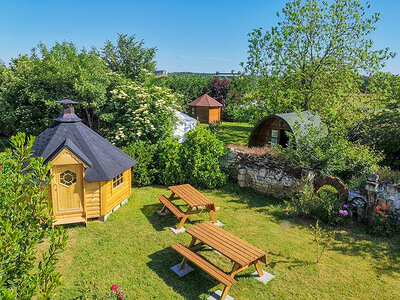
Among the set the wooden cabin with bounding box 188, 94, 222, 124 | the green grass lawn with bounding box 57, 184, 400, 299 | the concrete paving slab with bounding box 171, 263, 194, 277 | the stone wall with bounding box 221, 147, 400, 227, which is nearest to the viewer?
the green grass lawn with bounding box 57, 184, 400, 299

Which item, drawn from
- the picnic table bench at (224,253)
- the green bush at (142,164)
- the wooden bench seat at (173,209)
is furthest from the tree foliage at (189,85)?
the picnic table bench at (224,253)

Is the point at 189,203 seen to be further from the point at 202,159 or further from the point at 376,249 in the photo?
the point at 376,249

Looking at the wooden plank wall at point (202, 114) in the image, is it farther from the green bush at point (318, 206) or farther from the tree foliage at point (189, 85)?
the green bush at point (318, 206)

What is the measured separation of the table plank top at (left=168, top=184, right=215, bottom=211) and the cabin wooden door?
3.11 metres

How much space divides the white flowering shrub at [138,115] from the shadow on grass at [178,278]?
702 cm

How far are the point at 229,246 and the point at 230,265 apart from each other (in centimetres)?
89

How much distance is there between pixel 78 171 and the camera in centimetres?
855

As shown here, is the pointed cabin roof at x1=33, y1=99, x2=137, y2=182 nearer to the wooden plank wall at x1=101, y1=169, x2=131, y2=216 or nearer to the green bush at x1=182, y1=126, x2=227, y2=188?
the wooden plank wall at x1=101, y1=169, x2=131, y2=216

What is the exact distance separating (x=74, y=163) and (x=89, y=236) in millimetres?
2256

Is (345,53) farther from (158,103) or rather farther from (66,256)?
(66,256)

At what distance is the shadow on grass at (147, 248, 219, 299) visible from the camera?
609 cm

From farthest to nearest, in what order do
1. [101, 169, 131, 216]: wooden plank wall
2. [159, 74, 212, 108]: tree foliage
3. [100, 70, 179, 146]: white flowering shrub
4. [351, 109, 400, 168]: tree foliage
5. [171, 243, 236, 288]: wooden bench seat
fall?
[159, 74, 212, 108]: tree foliage < [100, 70, 179, 146]: white flowering shrub < [351, 109, 400, 168]: tree foliage < [101, 169, 131, 216]: wooden plank wall < [171, 243, 236, 288]: wooden bench seat

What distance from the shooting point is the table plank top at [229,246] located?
600 centimetres

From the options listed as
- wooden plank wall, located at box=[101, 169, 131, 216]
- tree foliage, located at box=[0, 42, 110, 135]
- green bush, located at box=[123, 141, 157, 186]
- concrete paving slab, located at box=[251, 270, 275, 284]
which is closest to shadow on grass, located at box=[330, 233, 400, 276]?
concrete paving slab, located at box=[251, 270, 275, 284]
